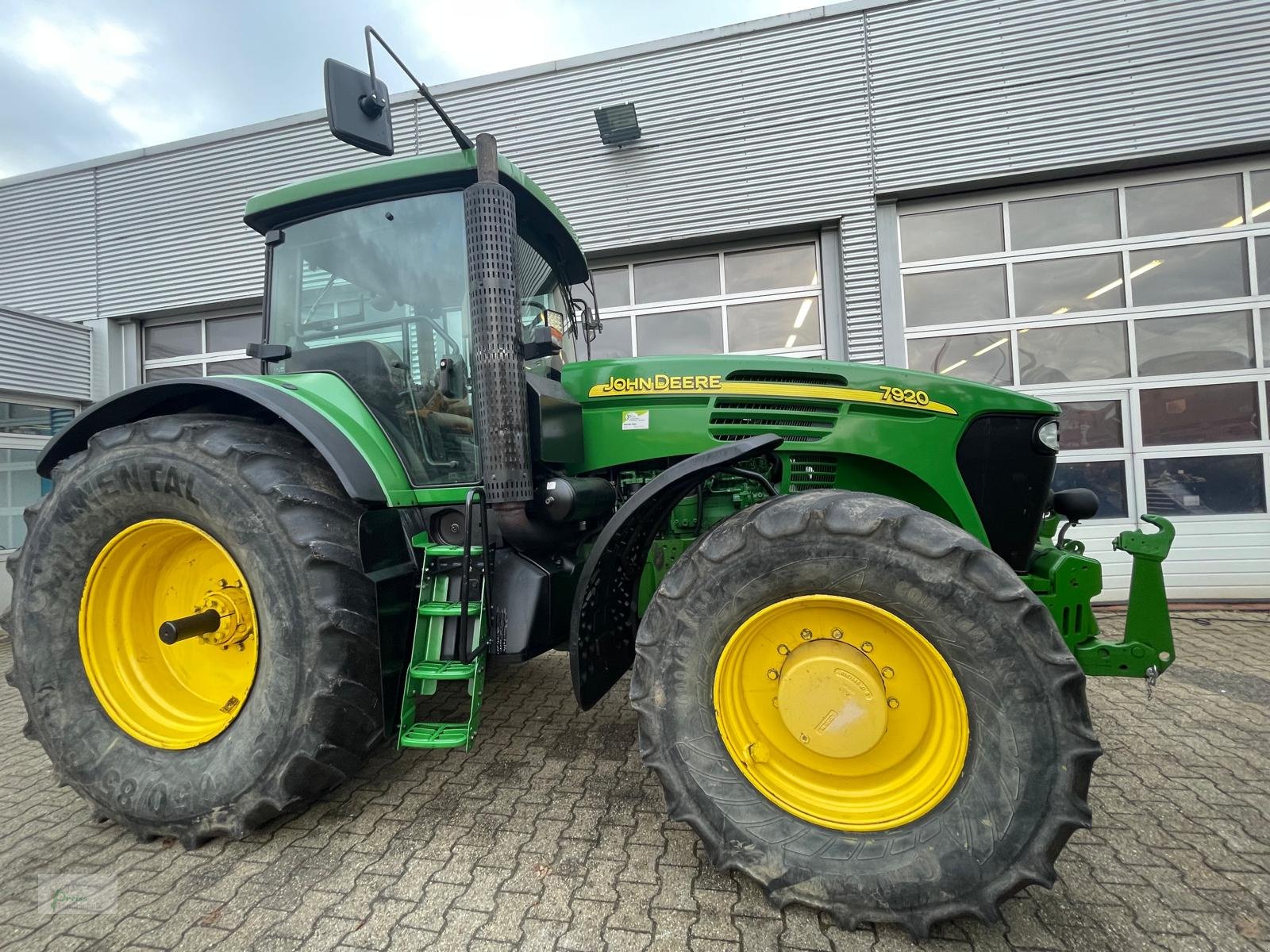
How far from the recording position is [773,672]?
166cm

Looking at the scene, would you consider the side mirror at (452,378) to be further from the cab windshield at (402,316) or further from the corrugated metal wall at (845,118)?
the corrugated metal wall at (845,118)

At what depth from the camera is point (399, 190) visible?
7.23ft

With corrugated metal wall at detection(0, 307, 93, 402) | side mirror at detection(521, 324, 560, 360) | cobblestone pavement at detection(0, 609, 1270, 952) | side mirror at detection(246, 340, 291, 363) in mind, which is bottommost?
cobblestone pavement at detection(0, 609, 1270, 952)

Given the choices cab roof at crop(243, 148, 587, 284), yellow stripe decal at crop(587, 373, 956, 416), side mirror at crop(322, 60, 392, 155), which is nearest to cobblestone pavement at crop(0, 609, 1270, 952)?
yellow stripe decal at crop(587, 373, 956, 416)

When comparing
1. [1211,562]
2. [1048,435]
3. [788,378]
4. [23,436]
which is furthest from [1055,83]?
[23,436]

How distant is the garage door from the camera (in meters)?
4.92

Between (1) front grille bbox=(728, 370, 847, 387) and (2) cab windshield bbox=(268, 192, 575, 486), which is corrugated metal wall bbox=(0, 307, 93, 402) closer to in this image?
(2) cab windshield bbox=(268, 192, 575, 486)

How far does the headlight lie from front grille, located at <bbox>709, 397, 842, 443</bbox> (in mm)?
740

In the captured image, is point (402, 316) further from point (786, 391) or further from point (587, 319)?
point (786, 391)

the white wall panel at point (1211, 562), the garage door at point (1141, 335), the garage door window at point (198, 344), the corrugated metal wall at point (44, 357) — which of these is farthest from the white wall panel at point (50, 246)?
the white wall panel at point (1211, 562)

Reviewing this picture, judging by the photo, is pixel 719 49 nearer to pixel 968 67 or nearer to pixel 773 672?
pixel 968 67

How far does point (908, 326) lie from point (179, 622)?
562 cm

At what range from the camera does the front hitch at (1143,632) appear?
1862mm

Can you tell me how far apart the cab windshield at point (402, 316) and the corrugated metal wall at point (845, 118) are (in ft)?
12.6
